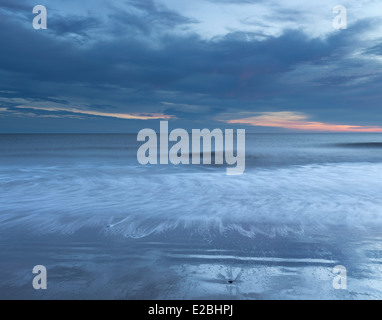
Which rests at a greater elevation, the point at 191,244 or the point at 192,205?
the point at 192,205

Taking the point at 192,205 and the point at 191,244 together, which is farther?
the point at 192,205

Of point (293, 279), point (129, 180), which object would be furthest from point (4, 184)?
point (293, 279)

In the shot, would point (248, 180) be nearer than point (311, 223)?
No

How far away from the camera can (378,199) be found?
26.4 ft

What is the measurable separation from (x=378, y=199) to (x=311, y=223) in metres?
3.65

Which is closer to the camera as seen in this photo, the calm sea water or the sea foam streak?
the calm sea water

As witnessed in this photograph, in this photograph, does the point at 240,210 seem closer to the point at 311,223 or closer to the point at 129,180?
the point at 311,223

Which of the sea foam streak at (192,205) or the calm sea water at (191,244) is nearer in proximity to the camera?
the calm sea water at (191,244)

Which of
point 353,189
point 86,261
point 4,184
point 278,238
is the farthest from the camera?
point 4,184
